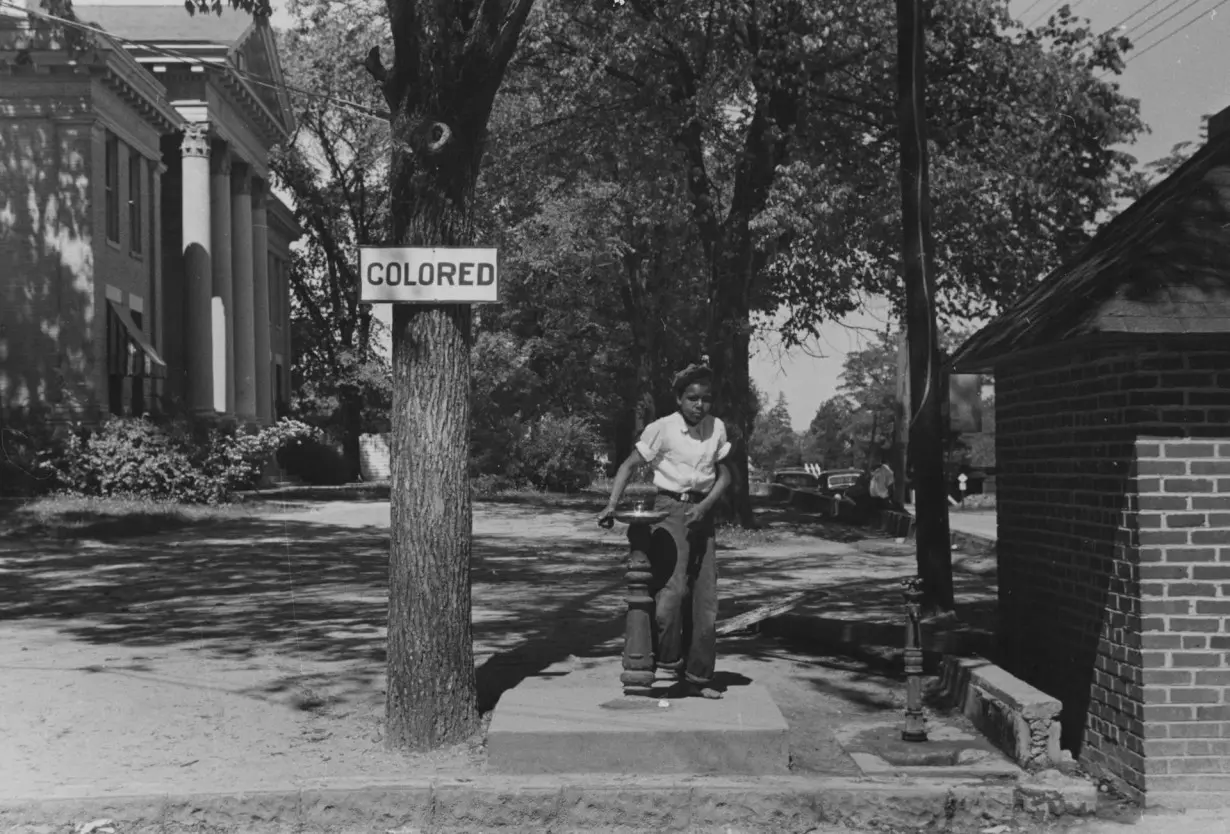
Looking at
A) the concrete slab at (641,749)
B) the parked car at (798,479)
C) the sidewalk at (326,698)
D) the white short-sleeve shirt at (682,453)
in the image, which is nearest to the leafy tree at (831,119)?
the sidewalk at (326,698)

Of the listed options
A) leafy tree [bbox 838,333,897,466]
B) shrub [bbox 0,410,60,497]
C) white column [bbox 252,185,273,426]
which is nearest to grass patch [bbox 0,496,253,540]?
shrub [bbox 0,410,60,497]

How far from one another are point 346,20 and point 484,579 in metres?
13.5

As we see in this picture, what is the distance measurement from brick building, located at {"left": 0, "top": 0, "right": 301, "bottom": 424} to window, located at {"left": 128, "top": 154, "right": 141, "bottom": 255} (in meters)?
0.05

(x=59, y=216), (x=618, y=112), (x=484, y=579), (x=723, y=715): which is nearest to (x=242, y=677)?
(x=723, y=715)

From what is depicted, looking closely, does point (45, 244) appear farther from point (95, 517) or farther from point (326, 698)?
point (326, 698)

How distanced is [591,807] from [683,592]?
1.51 metres

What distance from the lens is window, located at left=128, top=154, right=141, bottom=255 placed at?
109ft

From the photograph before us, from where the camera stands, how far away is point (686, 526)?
7.88 meters

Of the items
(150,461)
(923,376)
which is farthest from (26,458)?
(923,376)

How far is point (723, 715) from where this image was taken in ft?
24.8

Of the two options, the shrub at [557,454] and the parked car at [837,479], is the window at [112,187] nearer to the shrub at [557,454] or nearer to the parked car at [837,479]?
the shrub at [557,454]

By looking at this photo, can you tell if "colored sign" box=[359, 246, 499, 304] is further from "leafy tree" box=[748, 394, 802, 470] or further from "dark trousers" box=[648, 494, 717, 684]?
"leafy tree" box=[748, 394, 802, 470]

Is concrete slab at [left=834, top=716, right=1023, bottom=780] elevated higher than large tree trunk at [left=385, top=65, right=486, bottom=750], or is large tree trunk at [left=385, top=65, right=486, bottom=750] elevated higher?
large tree trunk at [left=385, top=65, right=486, bottom=750]

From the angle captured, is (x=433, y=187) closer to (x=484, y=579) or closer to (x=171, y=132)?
(x=484, y=579)
